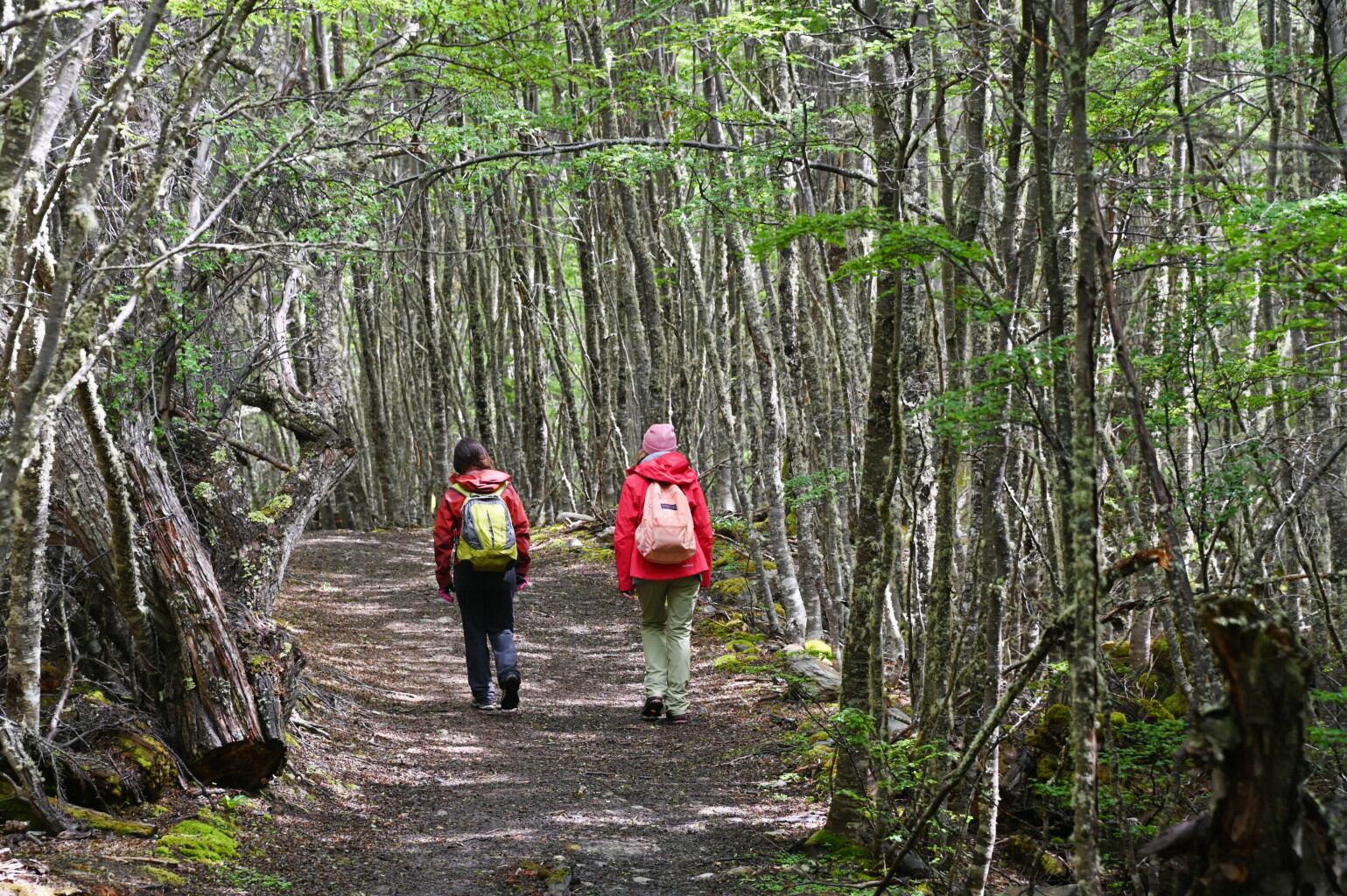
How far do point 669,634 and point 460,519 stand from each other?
5.64 feet

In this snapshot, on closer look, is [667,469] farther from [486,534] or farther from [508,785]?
[508,785]

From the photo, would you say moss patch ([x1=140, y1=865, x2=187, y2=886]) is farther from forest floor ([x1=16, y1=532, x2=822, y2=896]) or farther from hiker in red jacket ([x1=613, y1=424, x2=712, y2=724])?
hiker in red jacket ([x1=613, y1=424, x2=712, y2=724])

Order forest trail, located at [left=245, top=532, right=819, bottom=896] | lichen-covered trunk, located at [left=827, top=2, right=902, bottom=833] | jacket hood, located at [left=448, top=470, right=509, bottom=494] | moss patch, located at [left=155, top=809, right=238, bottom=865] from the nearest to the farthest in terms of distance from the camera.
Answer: moss patch, located at [left=155, top=809, right=238, bottom=865]
lichen-covered trunk, located at [left=827, top=2, right=902, bottom=833]
forest trail, located at [left=245, top=532, right=819, bottom=896]
jacket hood, located at [left=448, top=470, right=509, bottom=494]

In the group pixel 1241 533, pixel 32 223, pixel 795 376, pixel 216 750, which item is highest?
pixel 32 223

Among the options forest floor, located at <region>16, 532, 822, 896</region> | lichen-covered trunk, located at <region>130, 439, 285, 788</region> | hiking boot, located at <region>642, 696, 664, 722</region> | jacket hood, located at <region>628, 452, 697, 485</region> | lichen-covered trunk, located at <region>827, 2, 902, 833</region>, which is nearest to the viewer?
lichen-covered trunk, located at <region>827, 2, 902, 833</region>

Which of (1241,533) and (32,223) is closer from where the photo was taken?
(32,223)

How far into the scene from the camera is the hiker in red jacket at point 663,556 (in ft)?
23.3


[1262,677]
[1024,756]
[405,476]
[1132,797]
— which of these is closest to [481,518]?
[1024,756]

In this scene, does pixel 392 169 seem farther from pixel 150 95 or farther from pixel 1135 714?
pixel 1135 714

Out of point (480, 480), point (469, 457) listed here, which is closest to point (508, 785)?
point (480, 480)

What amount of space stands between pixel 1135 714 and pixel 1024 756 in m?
1.29

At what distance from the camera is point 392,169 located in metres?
18.2

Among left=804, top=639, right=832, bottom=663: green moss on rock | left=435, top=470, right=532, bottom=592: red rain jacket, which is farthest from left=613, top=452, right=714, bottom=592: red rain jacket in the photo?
left=804, top=639, right=832, bottom=663: green moss on rock

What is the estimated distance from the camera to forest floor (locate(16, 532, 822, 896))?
4504 mm
